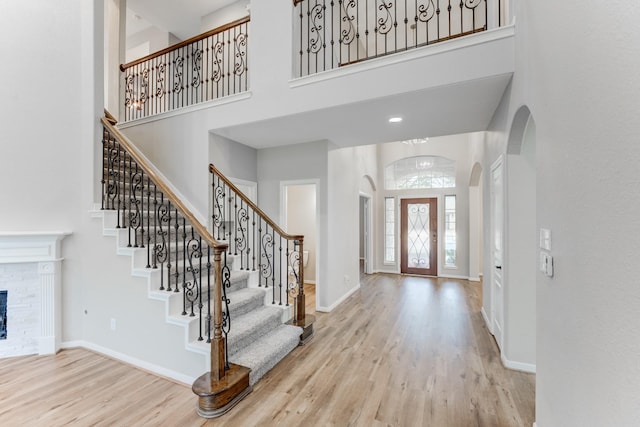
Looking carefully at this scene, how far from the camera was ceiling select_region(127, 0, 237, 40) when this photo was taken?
5473 millimetres

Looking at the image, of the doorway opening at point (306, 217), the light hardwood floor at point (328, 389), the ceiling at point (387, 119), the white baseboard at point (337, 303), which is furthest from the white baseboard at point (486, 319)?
the doorway opening at point (306, 217)

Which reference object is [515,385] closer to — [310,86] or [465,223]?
[310,86]

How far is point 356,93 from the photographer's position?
119 inches

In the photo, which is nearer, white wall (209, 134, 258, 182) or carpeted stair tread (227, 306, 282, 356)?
carpeted stair tread (227, 306, 282, 356)

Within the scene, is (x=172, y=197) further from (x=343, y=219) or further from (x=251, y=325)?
(x=343, y=219)

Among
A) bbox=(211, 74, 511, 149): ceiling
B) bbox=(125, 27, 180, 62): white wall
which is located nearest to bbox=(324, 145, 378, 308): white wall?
bbox=(211, 74, 511, 149): ceiling

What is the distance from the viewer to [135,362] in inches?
113

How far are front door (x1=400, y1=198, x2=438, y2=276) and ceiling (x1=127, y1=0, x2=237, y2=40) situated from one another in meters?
6.19

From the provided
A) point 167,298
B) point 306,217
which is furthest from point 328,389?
point 306,217

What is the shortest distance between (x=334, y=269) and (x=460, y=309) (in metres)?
2.19

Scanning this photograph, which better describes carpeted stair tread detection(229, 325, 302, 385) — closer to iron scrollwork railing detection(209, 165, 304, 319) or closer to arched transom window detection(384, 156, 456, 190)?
iron scrollwork railing detection(209, 165, 304, 319)

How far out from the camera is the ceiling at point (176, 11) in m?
5.47

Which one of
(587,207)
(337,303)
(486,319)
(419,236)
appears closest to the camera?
(587,207)

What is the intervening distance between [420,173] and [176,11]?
6.59m
